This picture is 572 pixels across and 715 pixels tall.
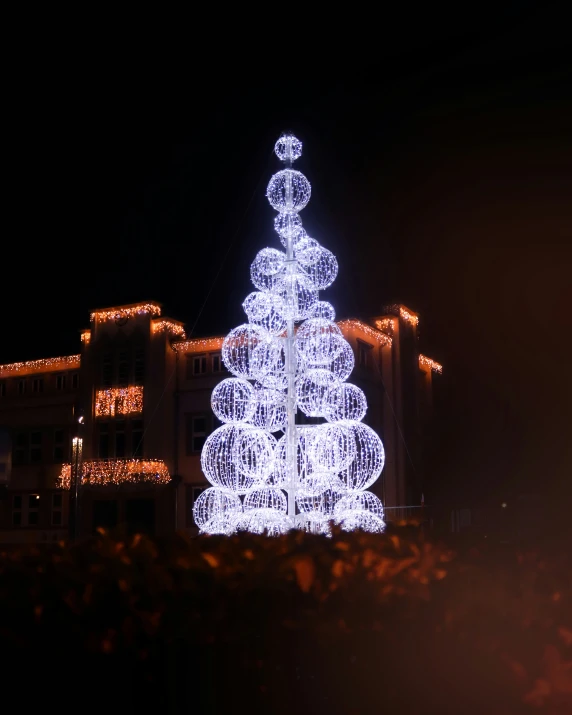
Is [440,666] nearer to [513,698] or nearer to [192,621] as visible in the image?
[513,698]

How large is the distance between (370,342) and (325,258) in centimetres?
1149

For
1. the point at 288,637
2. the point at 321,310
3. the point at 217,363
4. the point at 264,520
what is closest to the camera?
the point at 288,637

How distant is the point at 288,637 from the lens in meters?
3.61

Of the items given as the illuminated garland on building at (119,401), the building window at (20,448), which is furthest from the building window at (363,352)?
the building window at (20,448)

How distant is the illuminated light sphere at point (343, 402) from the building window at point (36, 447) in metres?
17.9

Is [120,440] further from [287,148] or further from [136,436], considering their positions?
[287,148]

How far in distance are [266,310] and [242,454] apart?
289cm

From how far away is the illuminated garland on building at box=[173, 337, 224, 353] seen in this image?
29.1 meters

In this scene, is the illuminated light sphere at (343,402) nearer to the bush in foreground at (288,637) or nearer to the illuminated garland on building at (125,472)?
the illuminated garland on building at (125,472)

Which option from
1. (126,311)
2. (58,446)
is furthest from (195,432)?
(58,446)

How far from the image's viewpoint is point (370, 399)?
91.8 feet

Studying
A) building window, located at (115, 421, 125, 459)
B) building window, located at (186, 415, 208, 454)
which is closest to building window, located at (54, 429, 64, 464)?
building window, located at (115, 421, 125, 459)

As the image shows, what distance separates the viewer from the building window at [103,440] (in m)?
30.6

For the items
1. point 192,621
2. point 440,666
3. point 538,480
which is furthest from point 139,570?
point 538,480
